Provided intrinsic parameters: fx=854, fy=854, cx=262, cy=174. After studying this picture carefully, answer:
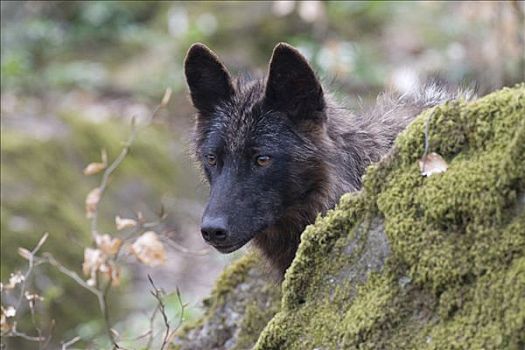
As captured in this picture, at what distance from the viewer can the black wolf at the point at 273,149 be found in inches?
217

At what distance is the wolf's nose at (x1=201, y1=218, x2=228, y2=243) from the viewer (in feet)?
17.4

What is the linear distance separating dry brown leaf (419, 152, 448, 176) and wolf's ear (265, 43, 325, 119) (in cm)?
202

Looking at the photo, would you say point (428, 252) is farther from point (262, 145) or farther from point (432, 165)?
point (262, 145)

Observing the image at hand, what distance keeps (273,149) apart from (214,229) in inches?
29.7

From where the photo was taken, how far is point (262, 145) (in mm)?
5691

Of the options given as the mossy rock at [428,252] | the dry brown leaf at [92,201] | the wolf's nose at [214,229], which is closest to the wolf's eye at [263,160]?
the wolf's nose at [214,229]

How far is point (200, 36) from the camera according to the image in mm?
18922

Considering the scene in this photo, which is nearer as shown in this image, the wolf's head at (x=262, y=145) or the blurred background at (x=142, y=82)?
the wolf's head at (x=262, y=145)

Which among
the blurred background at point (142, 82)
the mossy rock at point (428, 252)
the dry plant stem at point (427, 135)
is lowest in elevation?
the blurred background at point (142, 82)

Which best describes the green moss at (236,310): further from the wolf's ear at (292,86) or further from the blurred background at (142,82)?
the blurred background at (142,82)

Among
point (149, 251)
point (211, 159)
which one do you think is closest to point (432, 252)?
point (211, 159)

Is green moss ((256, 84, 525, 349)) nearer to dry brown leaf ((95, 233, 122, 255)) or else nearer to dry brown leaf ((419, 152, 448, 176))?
dry brown leaf ((419, 152, 448, 176))

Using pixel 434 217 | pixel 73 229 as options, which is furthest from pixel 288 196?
pixel 73 229

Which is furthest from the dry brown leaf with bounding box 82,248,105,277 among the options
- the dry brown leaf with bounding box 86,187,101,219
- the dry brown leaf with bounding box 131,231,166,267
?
the dry brown leaf with bounding box 86,187,101,219
